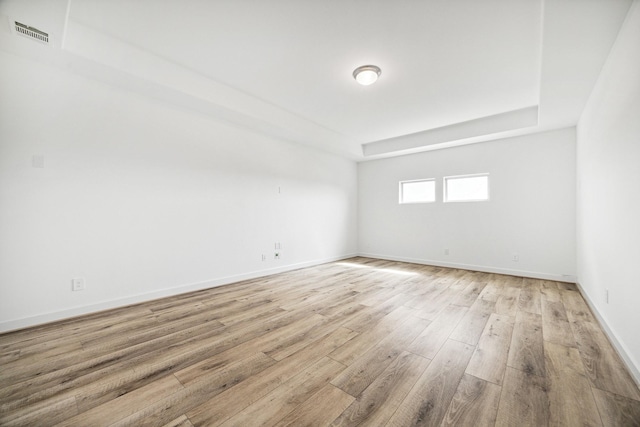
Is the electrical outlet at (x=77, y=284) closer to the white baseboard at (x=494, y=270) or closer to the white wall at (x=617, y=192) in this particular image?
the white wall at (x=617, y=192)

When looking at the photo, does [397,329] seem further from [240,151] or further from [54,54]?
A: [54,54]

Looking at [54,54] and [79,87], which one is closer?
[54,54]

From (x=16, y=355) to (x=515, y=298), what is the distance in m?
4.93

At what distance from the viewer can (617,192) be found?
6.39 feet

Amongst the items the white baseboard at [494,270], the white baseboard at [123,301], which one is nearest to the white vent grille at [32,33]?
the white baseboard at [123,301]

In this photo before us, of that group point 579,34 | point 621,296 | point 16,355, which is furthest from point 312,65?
point 16,355

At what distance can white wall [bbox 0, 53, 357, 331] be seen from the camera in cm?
226

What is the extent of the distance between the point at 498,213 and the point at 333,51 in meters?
4.03

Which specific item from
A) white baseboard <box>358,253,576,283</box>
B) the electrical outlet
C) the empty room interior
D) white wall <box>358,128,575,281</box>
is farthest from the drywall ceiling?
white baseboard <box>358,253,576,283</box>

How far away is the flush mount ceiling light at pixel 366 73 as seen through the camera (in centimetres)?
275

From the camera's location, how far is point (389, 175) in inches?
234

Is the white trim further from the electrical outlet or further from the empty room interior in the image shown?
the electrical outlet

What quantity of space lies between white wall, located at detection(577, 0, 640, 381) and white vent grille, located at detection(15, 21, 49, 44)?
4424 millimetres

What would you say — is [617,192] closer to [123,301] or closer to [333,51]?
[333,51]
